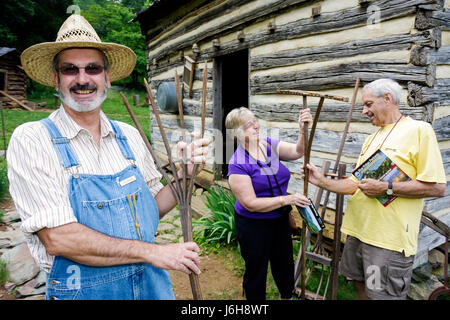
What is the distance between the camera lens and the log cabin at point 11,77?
1844 cm

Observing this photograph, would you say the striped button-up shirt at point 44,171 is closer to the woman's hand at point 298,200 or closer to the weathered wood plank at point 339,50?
the woman's hand at point 298,200

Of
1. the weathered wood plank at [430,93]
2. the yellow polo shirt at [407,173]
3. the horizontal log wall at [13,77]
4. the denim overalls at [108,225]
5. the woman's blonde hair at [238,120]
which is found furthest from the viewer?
the horizontal log wall at [13,77]

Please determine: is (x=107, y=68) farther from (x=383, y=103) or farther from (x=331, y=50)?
(x=331, y=50)

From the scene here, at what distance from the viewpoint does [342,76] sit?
342 cm

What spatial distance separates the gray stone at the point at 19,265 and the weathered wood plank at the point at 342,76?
3857 millimetres

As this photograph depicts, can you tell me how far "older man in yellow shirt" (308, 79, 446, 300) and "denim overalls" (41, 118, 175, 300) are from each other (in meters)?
1.37

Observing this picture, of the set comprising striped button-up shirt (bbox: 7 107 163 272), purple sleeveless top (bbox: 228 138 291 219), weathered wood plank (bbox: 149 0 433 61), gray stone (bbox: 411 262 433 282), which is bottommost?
gray stone (bbox: 411 262 433 282)

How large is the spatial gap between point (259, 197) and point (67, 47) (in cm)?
173

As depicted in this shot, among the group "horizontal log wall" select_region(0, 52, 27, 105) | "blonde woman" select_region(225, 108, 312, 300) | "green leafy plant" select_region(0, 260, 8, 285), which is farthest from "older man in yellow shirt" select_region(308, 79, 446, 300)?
"horizontal log wall" select_region(0, 52, 27, 105)

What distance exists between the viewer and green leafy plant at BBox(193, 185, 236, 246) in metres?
4.50

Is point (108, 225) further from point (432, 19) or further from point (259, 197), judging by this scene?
point (432, 19)

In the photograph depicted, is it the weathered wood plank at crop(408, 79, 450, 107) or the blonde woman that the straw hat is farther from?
the weathered wood plank at crop(408, 79, 450, 107)

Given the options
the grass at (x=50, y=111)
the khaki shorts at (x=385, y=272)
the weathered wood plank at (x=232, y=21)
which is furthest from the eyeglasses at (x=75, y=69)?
the grass at (x=50, y=111)
